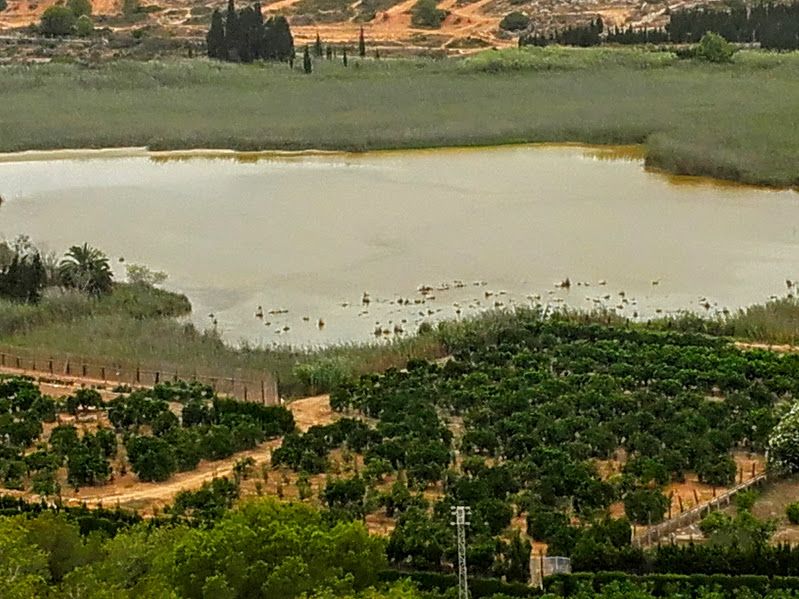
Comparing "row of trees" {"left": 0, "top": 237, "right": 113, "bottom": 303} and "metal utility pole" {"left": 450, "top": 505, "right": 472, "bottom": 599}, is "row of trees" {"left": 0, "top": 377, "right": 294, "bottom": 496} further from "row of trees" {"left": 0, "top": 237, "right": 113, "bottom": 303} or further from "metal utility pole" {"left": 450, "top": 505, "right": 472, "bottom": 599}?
"metal utility pole" {"left": 450, "top": 505, "right": 472, "bottom": 599}

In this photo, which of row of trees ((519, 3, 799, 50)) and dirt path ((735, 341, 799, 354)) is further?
row of trees ((519, 3, 799, 50))

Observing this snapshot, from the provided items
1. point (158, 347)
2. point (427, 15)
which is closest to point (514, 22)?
point (427, 15)

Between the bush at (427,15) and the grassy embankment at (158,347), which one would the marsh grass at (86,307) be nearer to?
the grassy embankment at (158,347)

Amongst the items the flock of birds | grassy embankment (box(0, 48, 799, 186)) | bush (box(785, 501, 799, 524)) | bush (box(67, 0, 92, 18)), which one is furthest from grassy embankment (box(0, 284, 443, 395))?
bush (box(67, 0, 92, 18))

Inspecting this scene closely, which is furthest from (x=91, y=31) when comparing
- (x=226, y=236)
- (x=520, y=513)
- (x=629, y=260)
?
(x=520, y=513)

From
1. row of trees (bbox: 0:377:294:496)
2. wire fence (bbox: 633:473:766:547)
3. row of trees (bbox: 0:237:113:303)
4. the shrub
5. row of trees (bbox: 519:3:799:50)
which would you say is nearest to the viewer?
wire fence (bbox: 633:473:766:547)

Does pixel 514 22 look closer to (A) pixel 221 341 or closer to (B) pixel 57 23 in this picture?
(B) pixel 57 23

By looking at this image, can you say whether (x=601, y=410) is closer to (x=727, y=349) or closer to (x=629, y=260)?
(x=727, y=349)
